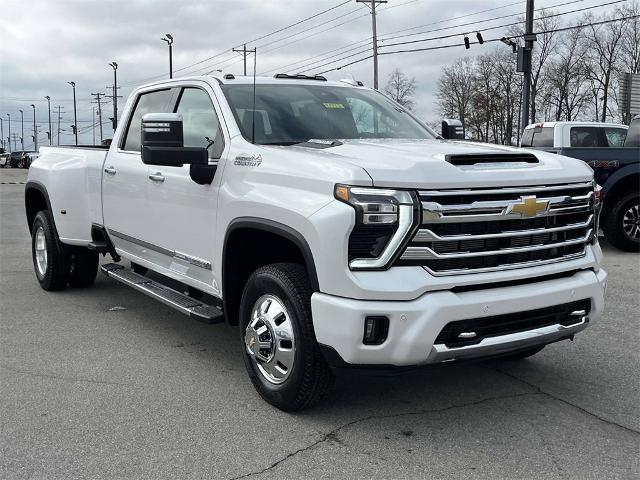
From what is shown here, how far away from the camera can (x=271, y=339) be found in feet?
12.7

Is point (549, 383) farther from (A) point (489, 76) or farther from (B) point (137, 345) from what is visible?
(A) point (489, 76)

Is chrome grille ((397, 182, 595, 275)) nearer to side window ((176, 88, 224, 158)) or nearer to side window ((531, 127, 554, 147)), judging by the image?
side window ((176, 88, 224, 158))

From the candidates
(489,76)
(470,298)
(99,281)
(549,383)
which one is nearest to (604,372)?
(549,383)

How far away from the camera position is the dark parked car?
9.81 metres

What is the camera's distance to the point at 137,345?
17.5ft

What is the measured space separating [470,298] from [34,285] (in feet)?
18.6

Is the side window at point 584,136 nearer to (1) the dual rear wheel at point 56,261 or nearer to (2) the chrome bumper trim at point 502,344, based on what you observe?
(1) the dual rear wheel at point 56,261

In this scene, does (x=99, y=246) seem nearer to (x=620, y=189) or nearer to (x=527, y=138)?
(x=620, y=189)

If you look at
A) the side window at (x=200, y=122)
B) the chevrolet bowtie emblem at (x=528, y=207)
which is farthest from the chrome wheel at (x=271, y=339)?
the chevrolet bowtie emblem at (x=528, y=207)

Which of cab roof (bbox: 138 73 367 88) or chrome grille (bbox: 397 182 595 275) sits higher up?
cab roof (bbox: 138 73 367 88)

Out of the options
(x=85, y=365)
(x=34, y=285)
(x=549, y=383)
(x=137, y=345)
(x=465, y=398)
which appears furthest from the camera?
(x=34, y=285)

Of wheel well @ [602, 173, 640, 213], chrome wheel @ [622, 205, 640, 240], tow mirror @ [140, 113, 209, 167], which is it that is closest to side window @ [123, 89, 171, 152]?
tow mirror @ [140, 113, 209, 167]

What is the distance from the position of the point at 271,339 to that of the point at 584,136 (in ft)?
32.4

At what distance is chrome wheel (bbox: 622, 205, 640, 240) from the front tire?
7.62 metres
